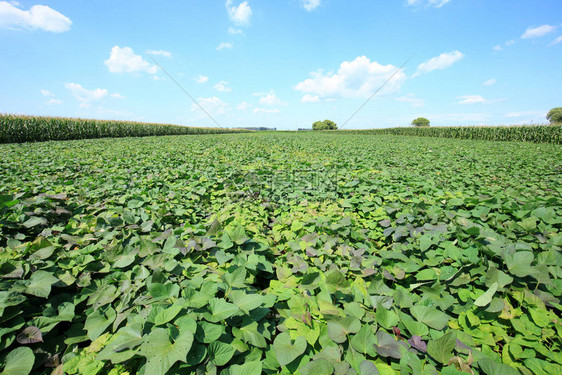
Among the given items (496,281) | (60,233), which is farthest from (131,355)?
(496,281)

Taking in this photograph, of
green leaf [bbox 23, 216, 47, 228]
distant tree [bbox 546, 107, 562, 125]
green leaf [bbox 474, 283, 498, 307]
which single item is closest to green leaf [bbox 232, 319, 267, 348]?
green leaf [bbox 474, 283, 498, 307]

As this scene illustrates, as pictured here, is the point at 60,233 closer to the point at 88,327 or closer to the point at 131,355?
the point at 88,327

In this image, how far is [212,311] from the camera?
4.36 feet

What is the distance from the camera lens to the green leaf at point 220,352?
1162 mm

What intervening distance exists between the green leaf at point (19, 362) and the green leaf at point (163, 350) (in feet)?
1.99

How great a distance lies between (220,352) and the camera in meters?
1.19

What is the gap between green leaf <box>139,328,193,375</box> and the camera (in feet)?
3.36

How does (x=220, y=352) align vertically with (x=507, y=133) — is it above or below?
below

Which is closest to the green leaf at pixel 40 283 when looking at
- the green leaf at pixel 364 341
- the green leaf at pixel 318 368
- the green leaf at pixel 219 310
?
the green leaf at pixel 219 310

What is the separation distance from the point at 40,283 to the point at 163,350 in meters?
1.20

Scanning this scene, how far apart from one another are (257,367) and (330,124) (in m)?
94.9

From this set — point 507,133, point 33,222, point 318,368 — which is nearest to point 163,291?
point 318,368

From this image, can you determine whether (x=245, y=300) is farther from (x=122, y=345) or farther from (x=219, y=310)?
(x=122, y=345)

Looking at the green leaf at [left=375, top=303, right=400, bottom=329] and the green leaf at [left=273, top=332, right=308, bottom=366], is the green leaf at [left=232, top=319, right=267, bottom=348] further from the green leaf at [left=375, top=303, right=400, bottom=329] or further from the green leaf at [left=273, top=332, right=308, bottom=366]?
the green leaf at [left=375, top=303, right=400, bottom=329]
